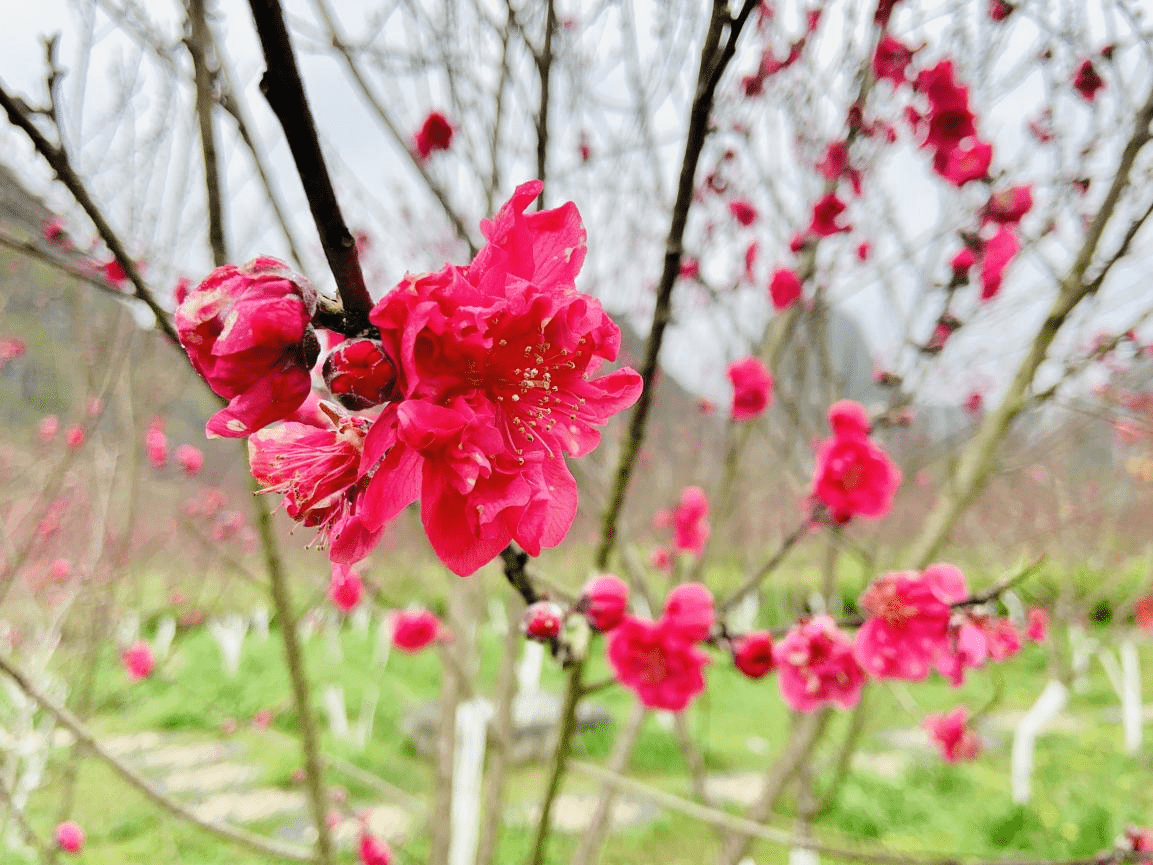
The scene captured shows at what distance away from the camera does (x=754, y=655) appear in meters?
1.46

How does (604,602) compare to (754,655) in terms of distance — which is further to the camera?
(754,655)

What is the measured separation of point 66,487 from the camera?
5961 mm

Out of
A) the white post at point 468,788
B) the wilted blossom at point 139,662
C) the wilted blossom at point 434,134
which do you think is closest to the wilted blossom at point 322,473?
the white post at point 468,788

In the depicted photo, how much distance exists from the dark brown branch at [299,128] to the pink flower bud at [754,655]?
119 cm

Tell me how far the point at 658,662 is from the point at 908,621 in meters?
0.52

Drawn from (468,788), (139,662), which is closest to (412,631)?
(468,788)

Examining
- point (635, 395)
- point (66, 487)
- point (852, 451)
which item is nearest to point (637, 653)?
point (852, 451)

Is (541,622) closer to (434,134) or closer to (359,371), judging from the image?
(359,371)

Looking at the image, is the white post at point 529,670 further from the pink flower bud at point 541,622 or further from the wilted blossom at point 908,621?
the pink flower bud at point 541,622

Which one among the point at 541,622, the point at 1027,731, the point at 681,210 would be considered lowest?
the point at 541,622

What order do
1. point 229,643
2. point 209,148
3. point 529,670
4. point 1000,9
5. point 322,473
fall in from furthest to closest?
1. point 229,643
2. point 529,670
3. point 1000,9
4. point 209,148
5. point 322,473

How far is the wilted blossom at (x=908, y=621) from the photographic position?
1.40 meters

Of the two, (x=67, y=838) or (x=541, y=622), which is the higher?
(x=541, y=622)

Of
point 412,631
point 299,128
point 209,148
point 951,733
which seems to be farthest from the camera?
point 951,733
